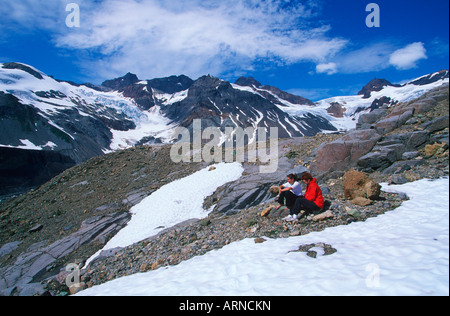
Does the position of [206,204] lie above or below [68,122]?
below

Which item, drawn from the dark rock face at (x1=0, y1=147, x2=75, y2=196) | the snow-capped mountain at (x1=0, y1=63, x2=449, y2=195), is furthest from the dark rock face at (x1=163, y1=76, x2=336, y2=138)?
the dark rock face at (x1=0, y1=147, x2=75, y2=196)

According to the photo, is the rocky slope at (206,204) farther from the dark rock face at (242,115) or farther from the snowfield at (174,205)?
the dark rock face at (242,115)

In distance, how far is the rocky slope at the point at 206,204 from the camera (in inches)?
326

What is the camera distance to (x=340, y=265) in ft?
15.7

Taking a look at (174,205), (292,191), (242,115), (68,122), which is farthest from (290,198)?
(242,115)

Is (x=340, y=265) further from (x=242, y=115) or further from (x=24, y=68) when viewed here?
(x=24, y=68)

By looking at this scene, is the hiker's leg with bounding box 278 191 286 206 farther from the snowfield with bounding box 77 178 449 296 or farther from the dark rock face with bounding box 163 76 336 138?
the dark rock face with bounding box 163 76 336 138

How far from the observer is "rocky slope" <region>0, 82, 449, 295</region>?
8.27m

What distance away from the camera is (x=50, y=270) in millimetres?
10828

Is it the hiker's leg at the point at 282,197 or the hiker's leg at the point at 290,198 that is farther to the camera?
the hiker's leg at the point at 282,197

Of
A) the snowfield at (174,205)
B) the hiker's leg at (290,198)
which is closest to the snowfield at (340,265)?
the hiker's leg at (290,198)

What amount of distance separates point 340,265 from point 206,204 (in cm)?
959

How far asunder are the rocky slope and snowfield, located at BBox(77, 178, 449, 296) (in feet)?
2.44

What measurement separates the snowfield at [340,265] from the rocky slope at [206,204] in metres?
0.74
